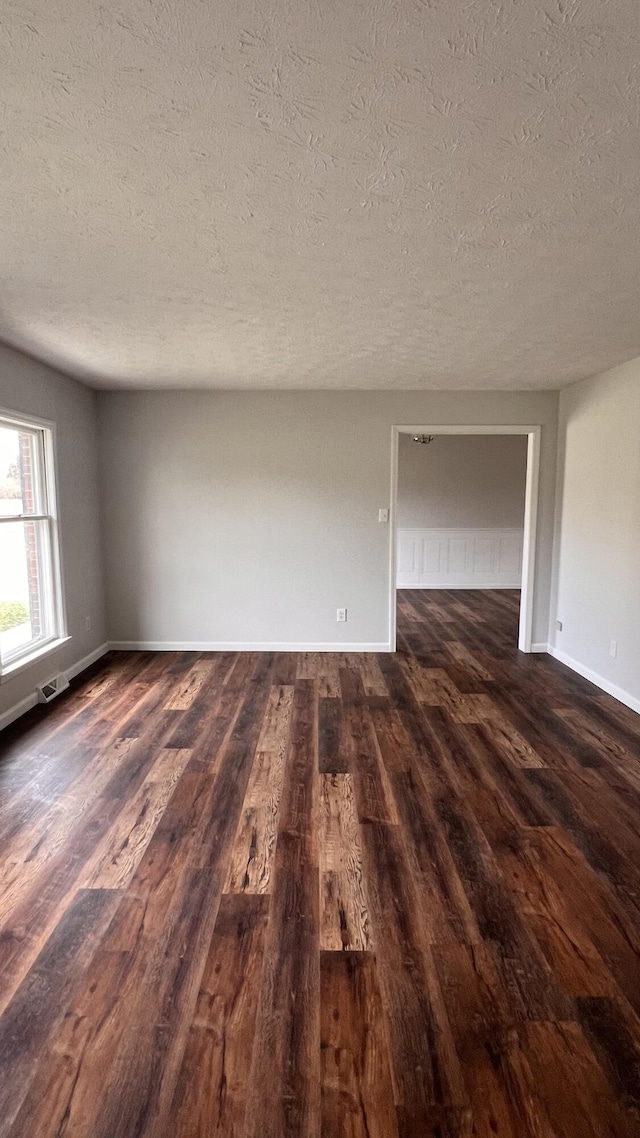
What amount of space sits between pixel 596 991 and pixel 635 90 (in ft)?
7.91

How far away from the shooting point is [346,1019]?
4.92 feet

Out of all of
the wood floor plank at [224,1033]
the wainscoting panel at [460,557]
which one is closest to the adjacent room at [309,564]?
the wood floor plank at [224,1033]

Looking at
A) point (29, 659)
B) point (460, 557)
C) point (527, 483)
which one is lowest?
point (29, 659)

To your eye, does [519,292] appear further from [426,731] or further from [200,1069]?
[200,1069]

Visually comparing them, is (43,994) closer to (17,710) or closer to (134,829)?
(134,829)

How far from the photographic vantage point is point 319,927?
183 cm

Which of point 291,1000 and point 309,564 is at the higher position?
point 309,564

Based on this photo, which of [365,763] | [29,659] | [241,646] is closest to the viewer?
[365,763]

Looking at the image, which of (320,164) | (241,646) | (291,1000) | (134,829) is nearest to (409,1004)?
(291,1000)

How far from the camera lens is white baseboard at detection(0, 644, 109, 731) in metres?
3.49

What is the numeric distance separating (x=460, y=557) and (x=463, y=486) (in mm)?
1126

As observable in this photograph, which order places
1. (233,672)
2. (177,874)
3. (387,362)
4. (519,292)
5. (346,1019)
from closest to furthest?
(346,1019)
(177,874)
(519,292)
(387,362)
(233,672)

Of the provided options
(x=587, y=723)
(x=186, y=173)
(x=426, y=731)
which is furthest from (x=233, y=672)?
(x=186, y=173)

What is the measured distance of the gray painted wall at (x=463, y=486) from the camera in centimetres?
840
